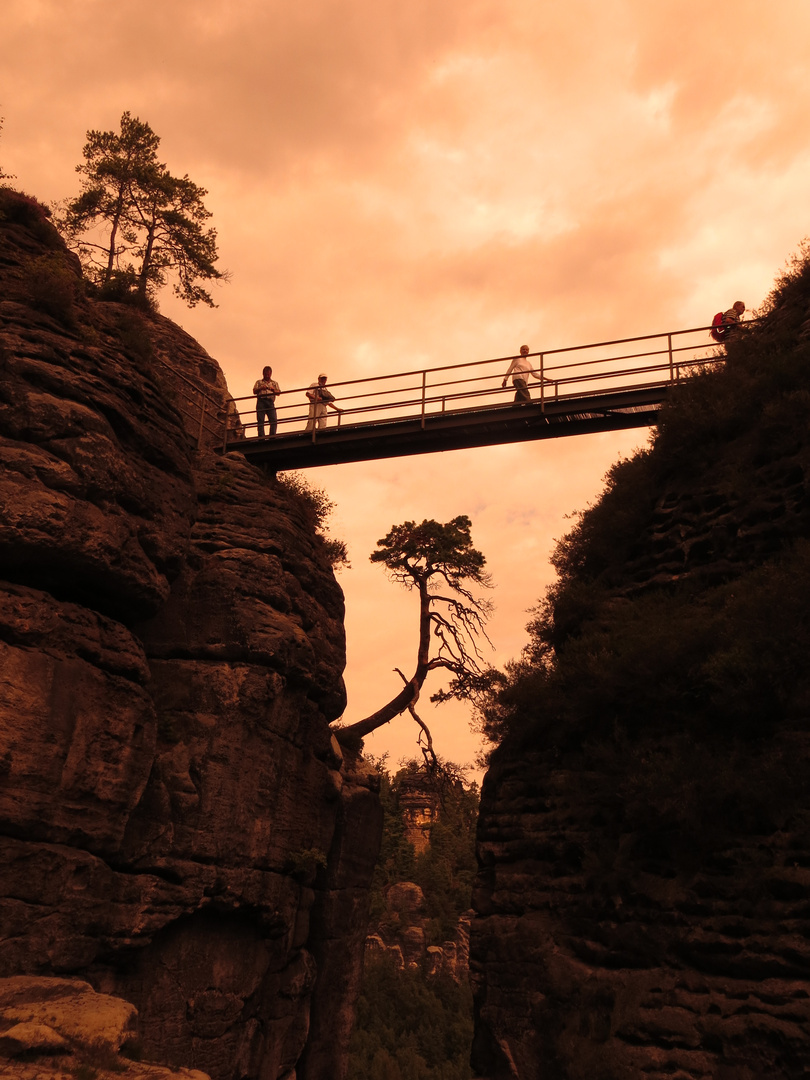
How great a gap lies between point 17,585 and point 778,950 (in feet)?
37.1

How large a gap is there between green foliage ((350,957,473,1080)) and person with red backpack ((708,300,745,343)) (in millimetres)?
29998

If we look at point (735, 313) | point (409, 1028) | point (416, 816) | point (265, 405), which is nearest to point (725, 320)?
point (735, 313)

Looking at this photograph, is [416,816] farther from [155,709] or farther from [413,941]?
[155,709]

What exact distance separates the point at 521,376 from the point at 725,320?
4630 millimetres

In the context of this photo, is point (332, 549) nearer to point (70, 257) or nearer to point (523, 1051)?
point (70, 257)

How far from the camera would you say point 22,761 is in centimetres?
1173

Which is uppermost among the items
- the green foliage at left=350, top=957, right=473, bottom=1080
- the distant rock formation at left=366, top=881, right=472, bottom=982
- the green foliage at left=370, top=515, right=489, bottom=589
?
the green foliage at left=370, top=515, right=489, bottom=589

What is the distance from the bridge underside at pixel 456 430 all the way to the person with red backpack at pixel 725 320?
1.54 metres

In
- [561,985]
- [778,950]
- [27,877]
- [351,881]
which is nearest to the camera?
[778,950]

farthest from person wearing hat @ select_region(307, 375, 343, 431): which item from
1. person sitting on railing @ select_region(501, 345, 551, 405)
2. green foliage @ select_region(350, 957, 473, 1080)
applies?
green foliage @ select_region(350, 957, 473, 1080)

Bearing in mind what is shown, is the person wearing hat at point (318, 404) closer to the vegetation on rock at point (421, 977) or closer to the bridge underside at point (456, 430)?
the bridge underside at point (456, 430)

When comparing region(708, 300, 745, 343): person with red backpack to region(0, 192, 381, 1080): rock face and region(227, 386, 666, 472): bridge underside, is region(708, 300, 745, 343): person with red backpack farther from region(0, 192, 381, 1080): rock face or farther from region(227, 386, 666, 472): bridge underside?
region(0, 192, 381, 1080): rock face

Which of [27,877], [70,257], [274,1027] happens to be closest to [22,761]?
[27,877]

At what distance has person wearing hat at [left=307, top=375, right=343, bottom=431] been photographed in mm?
20406
